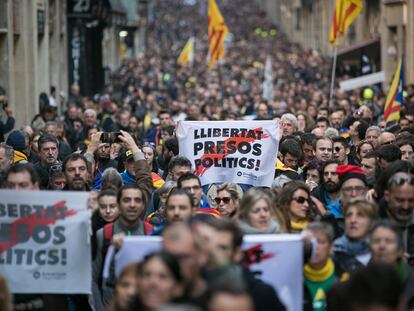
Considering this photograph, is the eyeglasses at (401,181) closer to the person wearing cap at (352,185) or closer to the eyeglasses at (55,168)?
the person wearing cap at (352,185)

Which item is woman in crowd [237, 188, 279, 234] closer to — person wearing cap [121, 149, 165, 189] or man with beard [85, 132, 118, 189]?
person wearing cap [121, 149, 165, 189]

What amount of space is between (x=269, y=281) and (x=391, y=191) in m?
1.57

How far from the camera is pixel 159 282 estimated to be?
6910mm

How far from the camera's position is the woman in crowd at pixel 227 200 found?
11.4 m

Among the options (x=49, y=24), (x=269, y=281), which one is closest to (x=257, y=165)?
(x=269, y=281)

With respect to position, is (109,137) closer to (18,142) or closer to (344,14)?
(18,142)

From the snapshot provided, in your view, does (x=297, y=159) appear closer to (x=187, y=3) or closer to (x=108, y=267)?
(x=108, y=267)

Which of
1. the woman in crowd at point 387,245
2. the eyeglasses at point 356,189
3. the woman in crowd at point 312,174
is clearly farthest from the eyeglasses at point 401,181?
the woman in crowd at point 312,174

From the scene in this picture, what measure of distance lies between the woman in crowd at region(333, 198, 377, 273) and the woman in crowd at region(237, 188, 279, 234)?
1.54ft

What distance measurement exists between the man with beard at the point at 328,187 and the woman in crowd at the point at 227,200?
2.21ft

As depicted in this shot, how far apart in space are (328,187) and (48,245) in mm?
2943

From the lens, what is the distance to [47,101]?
2875 cm

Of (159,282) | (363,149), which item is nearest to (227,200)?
(363,149)

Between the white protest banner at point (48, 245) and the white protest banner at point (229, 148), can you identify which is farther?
the white protest banner at point (229, 148)
